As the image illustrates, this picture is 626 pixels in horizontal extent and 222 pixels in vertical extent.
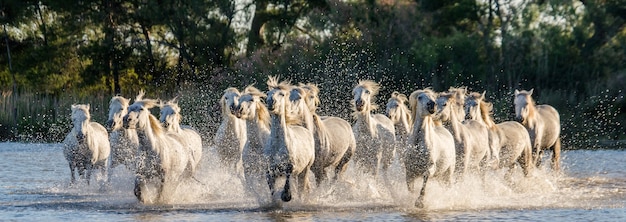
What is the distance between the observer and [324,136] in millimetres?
15617

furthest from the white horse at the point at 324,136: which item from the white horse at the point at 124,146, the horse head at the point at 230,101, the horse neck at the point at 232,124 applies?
the white horse at the point at 124,146

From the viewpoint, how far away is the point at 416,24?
34750 millimetres

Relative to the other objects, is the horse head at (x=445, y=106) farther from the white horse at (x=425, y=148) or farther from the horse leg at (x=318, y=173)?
the horse leg at (x=318, y=173)

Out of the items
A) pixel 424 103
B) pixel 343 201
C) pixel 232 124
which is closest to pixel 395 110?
pixel 343 201

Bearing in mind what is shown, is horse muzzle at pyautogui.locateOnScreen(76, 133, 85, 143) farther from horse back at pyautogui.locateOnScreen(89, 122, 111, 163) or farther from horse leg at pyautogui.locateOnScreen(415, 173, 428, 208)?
horse leg at pyautogui.locateOnScreen(415, 173, 428, 208)

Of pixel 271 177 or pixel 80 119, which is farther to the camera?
pixel 80 119

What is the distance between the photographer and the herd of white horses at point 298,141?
14531 millimetres

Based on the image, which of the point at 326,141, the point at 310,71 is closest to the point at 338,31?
the point at 310,71

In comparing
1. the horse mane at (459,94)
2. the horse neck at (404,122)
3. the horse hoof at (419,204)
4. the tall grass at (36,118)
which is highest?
the tall grass at (36,118)

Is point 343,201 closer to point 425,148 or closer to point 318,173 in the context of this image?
point 318,173

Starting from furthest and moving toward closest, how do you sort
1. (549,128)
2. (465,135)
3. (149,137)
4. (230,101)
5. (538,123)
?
(549,128), (538,123), (465,135), (230,101), (149,137)

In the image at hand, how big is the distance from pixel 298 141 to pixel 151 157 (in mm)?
1689

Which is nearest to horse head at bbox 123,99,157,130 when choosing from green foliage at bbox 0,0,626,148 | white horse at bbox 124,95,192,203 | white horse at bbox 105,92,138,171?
white horse at bbox 124,95,192,203

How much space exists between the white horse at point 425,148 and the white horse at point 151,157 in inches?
106
